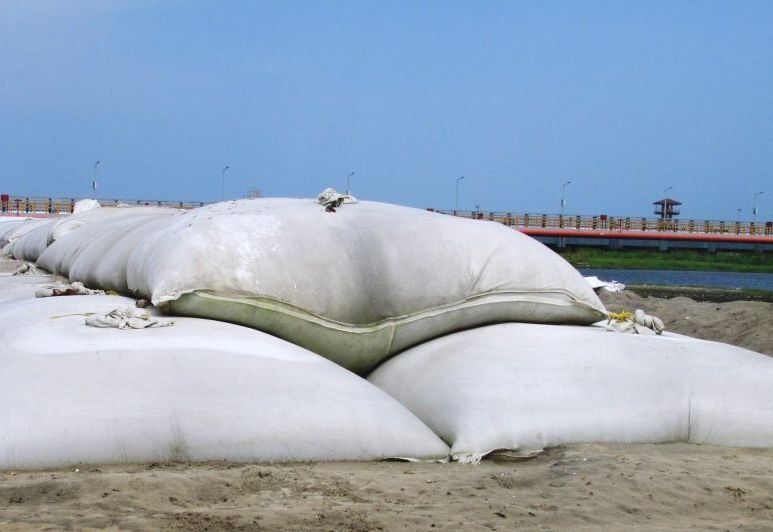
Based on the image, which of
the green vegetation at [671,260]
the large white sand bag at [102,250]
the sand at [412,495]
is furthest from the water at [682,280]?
the sand at [412,495]

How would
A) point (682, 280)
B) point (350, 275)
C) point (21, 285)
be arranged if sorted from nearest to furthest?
1. point (350, 275)
2. point (21, 285)
3. point (682, 280)

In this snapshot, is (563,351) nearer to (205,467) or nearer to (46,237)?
(205,467)

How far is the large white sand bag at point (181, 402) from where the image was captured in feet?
9.34

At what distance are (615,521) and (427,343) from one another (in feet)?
4.82

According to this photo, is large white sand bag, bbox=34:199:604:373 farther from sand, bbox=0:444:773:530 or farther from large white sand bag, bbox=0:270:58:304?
sand, bbox=0:444:773:530

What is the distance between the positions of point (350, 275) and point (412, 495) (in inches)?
49.1

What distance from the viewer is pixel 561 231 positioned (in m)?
34.9

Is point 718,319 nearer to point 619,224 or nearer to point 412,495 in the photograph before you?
point 412,495

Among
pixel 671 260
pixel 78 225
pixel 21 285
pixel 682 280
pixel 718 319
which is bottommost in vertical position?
pixel 682 280

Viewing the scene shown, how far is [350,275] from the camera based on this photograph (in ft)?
12.5

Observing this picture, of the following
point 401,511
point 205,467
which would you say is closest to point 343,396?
point 205,467

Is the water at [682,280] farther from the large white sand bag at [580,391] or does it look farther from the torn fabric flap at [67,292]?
the torn fabric flap at [67,292]

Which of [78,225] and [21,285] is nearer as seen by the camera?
[21,285]

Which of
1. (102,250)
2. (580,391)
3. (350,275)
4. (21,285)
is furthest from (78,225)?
(580,391)
